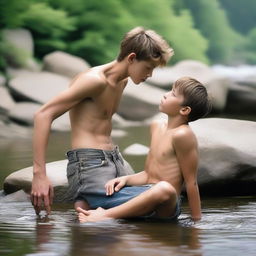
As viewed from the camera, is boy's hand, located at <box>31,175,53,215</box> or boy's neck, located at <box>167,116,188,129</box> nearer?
boy's hand, located at <box>31,175,53,215</box>

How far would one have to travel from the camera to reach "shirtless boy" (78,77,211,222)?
5.31m

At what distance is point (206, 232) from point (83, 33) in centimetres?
1617

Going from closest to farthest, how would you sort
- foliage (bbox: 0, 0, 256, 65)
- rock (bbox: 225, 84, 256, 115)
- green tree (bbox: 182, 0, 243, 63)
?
rock (bbox: 225, 84, 256, 115) → foliage (bbox: 0, 0, 256, 65) → green tree (bbox: 182, 0, 243, 63)

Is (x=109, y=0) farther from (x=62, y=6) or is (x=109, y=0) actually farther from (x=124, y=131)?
(x=124, y=131)

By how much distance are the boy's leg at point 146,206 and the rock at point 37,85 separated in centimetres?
916

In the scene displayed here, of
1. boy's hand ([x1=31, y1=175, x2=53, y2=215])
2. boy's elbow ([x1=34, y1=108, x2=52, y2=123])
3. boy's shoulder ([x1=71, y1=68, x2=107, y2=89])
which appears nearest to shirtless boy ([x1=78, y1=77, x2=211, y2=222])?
boy's hand ([x1=31, y1=175, x2=53, y2=215])

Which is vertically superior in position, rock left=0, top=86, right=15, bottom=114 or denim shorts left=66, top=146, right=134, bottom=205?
rock left=0, top=86, right=15, bottom=114

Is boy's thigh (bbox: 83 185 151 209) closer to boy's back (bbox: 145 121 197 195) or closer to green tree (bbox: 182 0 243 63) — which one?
boy's back (bbox: 145 121 197 195)

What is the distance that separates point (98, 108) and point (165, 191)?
2.18 ft

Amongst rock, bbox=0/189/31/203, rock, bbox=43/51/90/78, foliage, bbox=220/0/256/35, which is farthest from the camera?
foliage, bbox=220/0/256/35

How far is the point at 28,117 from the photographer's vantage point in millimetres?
13305

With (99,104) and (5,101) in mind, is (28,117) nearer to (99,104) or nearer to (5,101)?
(5,101)

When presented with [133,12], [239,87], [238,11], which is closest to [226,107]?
[239,87]

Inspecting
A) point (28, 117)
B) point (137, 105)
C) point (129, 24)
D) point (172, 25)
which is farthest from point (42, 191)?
point (172, 25)
